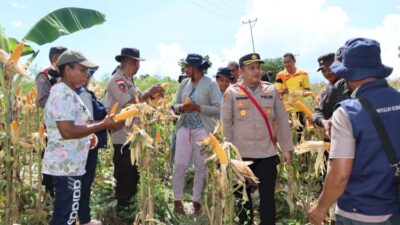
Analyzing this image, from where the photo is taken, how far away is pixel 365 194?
2131mm

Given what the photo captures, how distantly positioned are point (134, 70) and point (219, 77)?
70.7 inches

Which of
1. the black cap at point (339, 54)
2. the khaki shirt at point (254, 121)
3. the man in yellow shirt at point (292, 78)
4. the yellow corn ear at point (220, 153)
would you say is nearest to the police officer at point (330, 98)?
the khaki shirt at point (254, 121)

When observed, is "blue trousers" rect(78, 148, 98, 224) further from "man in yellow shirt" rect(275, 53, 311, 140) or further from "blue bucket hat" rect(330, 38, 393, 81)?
"man in yellow shirt" rect(275, 53, 311, 140)

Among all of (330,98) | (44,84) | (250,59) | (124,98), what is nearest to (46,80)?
(44,84)

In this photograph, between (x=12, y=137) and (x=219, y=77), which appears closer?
(x=12, y=137)

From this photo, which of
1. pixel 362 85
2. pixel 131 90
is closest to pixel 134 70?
pixel 131 90

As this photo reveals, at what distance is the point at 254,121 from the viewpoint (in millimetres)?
3920

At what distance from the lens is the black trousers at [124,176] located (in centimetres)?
441

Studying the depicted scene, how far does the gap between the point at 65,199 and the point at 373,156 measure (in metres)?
2.31

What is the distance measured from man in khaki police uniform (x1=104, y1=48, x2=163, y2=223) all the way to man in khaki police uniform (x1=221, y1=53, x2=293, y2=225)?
828mm

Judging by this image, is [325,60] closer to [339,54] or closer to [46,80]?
[339,54]

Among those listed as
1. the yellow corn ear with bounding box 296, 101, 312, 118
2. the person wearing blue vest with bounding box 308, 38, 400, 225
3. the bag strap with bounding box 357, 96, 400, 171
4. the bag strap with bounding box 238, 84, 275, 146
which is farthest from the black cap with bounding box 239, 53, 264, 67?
the bag strap with bounding box 357, 96, 400, 171

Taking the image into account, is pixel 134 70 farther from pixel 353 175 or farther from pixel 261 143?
pixel 353 175

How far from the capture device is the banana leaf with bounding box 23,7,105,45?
4262 millimetres
